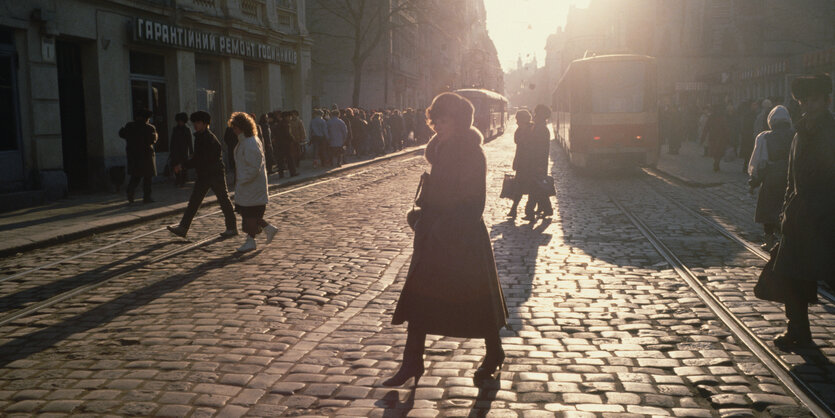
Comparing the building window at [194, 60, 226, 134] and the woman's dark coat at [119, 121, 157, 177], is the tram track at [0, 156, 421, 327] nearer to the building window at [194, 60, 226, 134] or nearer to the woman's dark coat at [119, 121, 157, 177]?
the woman's dark coat at [119, 121, 157, 177]

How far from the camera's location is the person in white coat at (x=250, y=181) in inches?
388

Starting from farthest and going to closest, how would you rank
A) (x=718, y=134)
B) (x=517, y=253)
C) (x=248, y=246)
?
(x=718, y=134), (x=248, y=246), (x=517, y=253)

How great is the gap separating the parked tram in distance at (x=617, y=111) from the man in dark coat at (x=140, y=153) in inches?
451

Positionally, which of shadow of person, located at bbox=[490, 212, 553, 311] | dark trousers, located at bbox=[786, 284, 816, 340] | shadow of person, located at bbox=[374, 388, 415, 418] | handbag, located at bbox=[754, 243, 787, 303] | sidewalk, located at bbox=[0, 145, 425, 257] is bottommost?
sidewalk, located at bbox=[0, 145, 425, 257]

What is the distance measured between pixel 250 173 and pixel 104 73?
33.9 ft

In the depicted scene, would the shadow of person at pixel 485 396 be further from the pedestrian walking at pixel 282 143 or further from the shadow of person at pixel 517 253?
the pedestrian walking at pixel 282 143

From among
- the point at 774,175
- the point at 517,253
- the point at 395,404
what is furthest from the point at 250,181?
the point at 774,175

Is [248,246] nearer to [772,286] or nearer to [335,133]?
[772,286]

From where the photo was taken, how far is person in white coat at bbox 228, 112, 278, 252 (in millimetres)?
9867

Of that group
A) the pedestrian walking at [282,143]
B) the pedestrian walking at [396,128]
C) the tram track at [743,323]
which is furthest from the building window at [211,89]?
the tram track at [743,323]

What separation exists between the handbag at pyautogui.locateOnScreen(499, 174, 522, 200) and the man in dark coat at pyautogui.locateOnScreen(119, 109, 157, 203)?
7112 mm

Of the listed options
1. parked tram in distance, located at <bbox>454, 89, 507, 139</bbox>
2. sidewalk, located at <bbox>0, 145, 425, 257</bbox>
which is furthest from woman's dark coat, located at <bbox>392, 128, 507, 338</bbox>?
parked tram in distance, located at <bbox>454, 89, 507, 139</bbox>

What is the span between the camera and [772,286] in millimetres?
5543

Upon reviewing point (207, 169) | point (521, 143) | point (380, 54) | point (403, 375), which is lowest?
point (403, 375)
